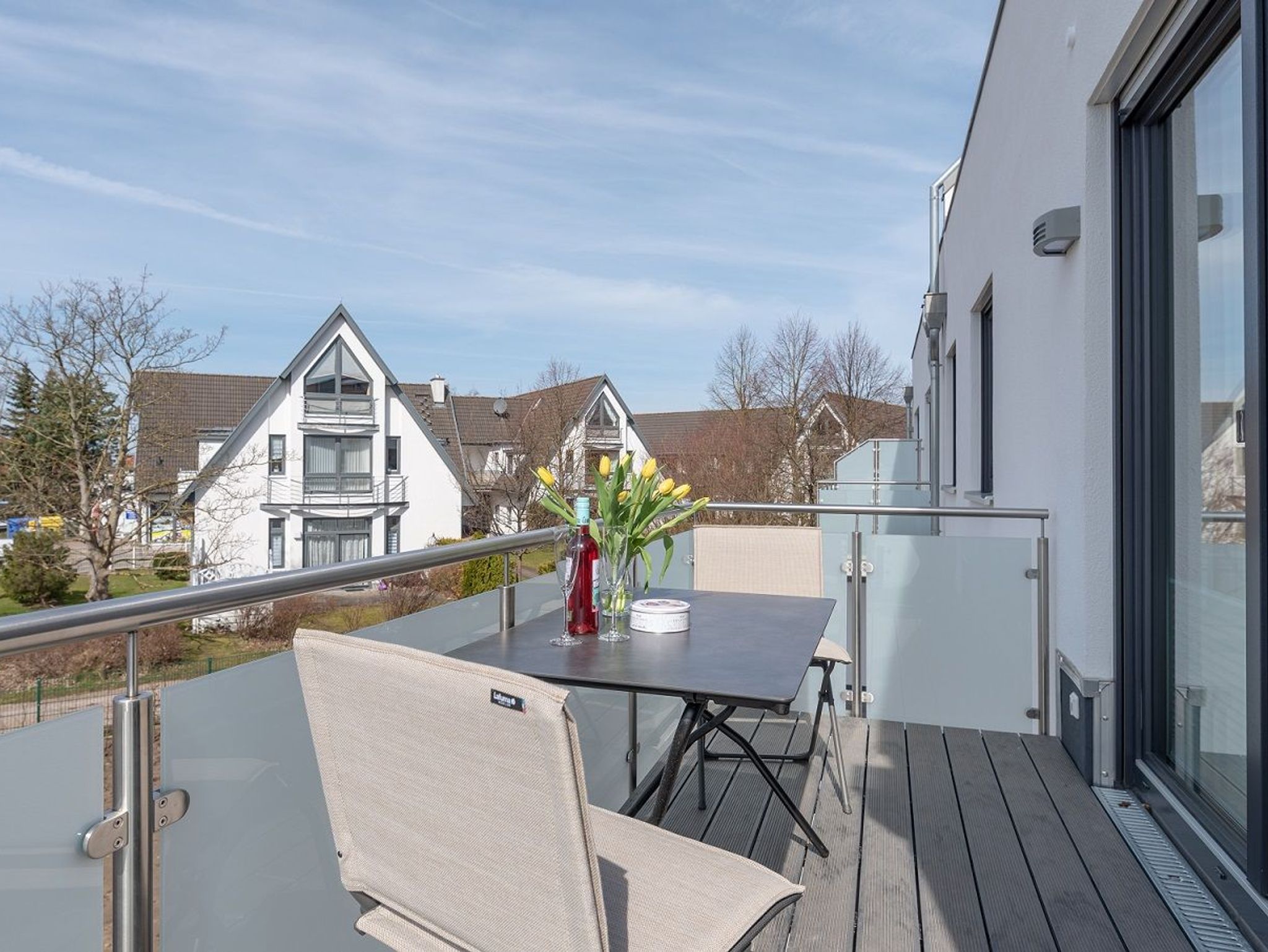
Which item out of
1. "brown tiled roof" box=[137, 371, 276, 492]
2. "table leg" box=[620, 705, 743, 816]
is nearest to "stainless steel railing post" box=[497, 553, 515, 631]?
"table leg" box=[620, 705, 743, 816]

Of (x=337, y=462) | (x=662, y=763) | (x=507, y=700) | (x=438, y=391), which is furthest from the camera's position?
(x=438, y=391)

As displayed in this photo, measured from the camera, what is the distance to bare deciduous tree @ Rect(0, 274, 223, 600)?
17.0m

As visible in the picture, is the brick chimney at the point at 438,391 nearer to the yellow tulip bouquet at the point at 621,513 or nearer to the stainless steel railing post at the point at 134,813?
the yellow tulip bouquet at the point at 621,513

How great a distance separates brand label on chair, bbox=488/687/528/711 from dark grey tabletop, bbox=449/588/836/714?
75 centimetres

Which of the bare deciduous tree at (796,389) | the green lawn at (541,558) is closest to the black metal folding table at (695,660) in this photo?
the green lawn at (541,558)

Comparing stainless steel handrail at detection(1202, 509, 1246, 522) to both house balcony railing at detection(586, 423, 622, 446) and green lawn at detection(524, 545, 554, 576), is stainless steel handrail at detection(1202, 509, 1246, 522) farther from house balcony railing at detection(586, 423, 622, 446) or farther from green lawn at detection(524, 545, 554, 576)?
house balcony railing at detection(586, 423, 622, 446)

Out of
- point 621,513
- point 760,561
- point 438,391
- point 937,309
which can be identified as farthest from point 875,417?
point 621,513

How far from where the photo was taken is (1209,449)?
93.8 inches

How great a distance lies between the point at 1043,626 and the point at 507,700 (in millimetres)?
3533

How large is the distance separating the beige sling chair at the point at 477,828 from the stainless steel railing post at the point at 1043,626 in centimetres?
287

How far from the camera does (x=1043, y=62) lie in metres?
3.97

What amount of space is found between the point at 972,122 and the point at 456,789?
23.4 ft

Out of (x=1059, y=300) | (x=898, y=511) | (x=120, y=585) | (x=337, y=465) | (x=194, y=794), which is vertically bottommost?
(x=120, y=585)

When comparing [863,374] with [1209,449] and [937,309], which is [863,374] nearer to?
[937,309]
